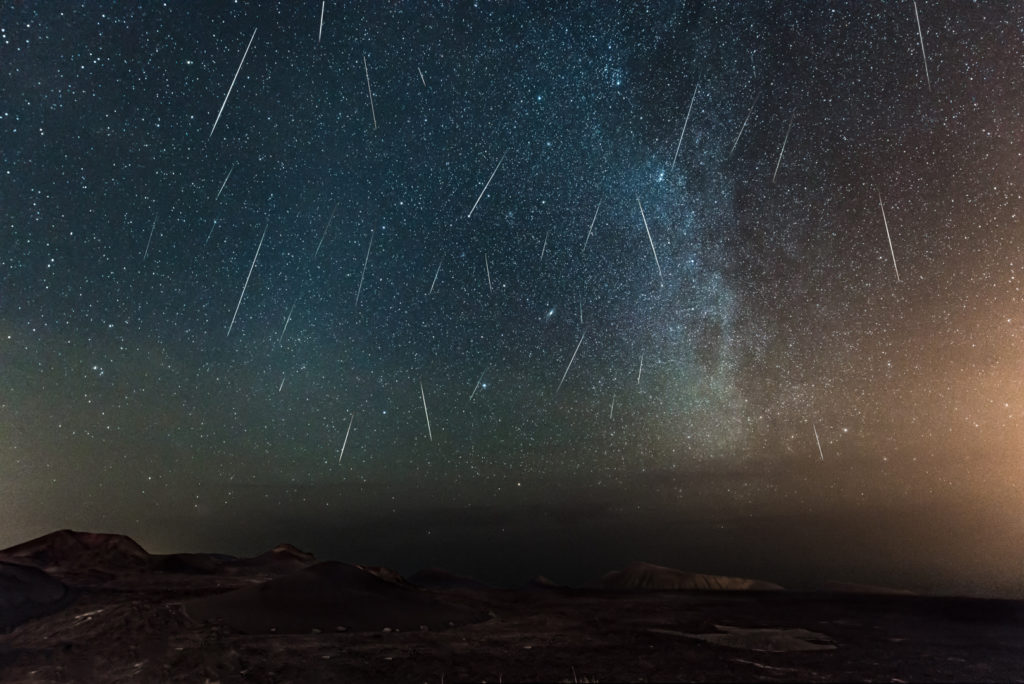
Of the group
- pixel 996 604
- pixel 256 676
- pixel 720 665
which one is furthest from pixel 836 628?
pixel 256 676

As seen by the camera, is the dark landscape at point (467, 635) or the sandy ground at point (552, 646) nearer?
the sandy ground at point (552, 646)

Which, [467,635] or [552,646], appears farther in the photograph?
[467,635]

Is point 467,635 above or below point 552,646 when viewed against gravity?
below

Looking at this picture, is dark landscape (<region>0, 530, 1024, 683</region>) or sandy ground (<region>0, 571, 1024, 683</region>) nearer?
sandy ground (<region>0, 571, 1024, 683</region>)
